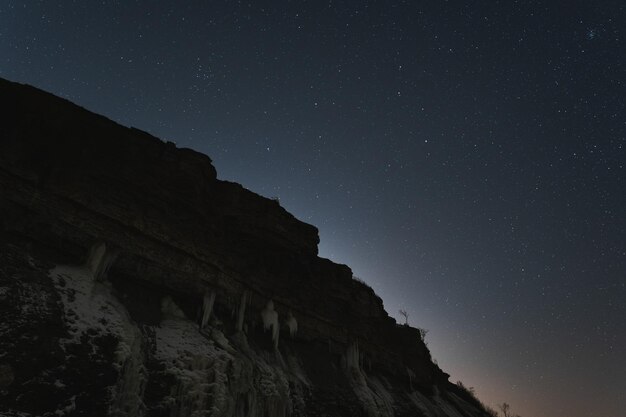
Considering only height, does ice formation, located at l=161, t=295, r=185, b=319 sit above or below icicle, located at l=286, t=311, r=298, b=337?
below

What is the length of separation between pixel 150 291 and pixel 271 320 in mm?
7747

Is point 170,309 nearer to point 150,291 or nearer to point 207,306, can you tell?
point 150,291

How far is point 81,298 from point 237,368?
7.22m

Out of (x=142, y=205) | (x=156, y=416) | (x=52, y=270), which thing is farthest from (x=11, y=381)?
(x=142, y=205)

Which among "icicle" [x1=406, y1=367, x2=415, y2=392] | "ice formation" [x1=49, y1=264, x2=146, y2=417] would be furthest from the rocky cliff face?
"icicle" [x1=406, y1=367, x2=415, y2=392]

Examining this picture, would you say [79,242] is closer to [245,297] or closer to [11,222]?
[11,222]

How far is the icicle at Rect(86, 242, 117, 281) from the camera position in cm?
1816

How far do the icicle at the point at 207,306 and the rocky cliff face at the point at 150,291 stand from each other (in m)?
0.06

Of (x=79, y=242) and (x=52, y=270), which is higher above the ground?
(x=79, y=242)

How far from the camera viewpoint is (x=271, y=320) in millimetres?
24797

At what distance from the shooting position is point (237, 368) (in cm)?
1830

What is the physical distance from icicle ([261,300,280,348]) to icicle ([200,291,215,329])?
13.3 feet

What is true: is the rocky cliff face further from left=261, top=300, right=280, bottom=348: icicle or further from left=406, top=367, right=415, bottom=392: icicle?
left=406, top=367, right=415, bottom=392: icicle

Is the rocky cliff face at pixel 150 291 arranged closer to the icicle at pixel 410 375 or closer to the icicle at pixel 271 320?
the icicle at pixel 271 320
